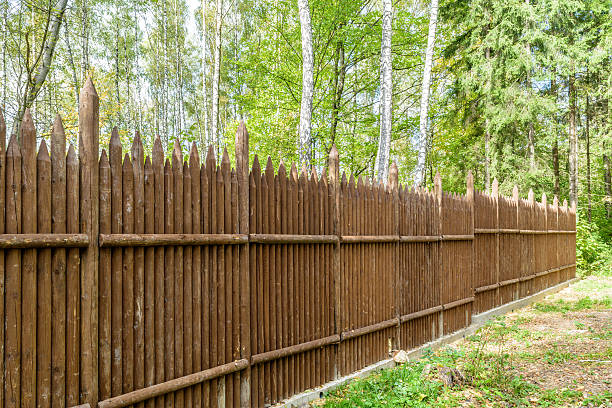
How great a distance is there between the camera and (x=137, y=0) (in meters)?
28.0

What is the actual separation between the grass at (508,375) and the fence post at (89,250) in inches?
97.1

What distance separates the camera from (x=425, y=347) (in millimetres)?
7035

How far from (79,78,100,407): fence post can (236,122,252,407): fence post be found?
140 centimetres

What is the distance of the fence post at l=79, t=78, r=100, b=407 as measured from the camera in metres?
2.87

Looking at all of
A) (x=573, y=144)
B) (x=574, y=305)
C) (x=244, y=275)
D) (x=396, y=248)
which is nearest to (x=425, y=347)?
(x=396, y=248)

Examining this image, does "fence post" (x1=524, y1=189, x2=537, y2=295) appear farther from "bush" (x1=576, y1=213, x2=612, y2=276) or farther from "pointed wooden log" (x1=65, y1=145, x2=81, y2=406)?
"pointed wooden log" (x1=65, y1=145, x2=81, y2=406)

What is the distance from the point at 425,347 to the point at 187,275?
473 centimetres

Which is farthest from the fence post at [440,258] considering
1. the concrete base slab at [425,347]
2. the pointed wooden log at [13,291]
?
the pointed wooden log at [13,291]

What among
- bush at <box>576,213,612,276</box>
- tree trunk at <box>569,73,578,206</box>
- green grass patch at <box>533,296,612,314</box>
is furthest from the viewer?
tree trunk at <box>569,73,578,206</box>

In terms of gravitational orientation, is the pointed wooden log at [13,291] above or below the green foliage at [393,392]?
above

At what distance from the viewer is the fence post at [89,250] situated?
2.87 meters

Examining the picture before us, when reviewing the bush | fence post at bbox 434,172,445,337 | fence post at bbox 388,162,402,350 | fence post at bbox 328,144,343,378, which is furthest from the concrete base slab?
the bush

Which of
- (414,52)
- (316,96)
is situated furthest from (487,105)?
(316,96)

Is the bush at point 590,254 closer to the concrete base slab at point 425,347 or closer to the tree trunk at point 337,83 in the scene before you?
the concrete base slab at point 425,347
